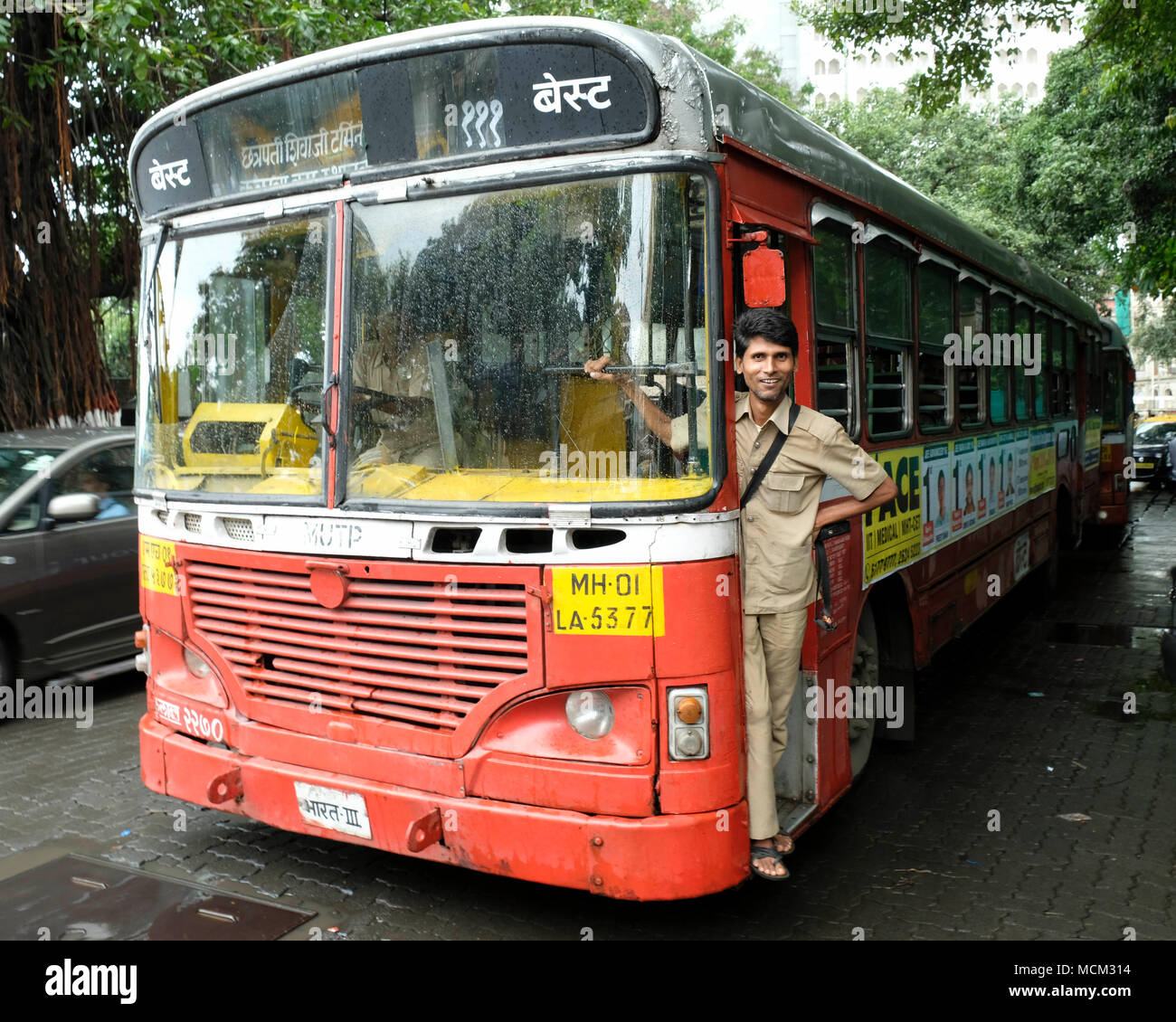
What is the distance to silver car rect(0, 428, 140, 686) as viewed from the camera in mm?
6738

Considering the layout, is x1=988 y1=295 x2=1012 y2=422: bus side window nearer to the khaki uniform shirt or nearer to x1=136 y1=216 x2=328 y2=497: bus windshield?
the khaki uniform shirt

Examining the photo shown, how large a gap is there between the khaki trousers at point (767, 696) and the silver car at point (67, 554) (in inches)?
179

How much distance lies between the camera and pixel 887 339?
5207mm

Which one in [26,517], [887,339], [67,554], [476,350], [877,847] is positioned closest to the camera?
[476,350]

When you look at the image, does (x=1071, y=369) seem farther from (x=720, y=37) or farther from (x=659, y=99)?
(x=720, y=37)

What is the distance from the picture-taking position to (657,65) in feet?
11.0

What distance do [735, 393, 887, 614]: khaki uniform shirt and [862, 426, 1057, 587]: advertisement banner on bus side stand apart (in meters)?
0.94

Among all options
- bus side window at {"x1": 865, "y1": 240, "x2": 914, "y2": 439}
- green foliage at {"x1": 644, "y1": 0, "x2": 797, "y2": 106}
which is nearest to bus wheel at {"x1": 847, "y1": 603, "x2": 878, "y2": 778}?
bus side window at {"x1": 865, "y1": 240, "x2": 914, "y2": 439}

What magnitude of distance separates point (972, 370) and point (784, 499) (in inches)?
141

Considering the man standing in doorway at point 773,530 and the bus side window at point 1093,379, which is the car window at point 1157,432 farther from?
the man standing in doorway at point 773,530

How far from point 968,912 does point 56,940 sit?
3.27 m

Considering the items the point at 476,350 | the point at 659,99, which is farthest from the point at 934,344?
the point at 476,350

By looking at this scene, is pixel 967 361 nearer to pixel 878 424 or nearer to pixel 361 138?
pixel 878 424
